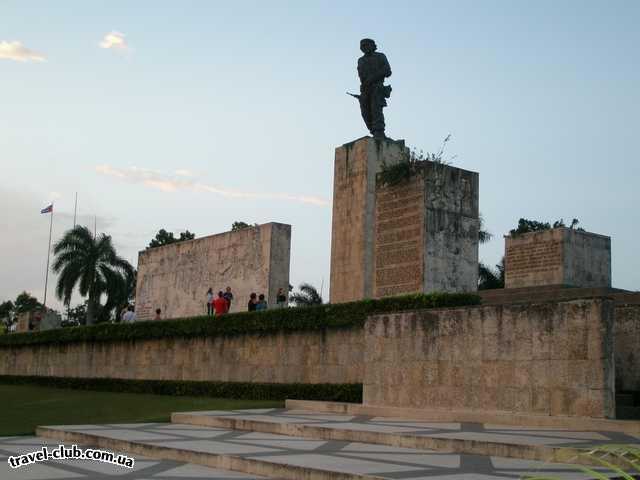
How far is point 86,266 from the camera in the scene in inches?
1377

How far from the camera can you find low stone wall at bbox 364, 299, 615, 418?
7.95 meters

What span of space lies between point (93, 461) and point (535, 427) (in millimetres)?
4495

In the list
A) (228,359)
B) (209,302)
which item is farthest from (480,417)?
(209,302)

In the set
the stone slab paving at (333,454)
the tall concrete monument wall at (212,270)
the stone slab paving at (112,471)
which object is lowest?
the stone slab paving at (112,471)

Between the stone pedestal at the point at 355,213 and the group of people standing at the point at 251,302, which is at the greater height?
the stone pedestal at the point at 355,213

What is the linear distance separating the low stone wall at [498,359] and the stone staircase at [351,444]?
0.45m

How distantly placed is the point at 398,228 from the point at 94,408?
19.2 ft

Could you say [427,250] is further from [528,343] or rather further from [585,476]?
[585,476]

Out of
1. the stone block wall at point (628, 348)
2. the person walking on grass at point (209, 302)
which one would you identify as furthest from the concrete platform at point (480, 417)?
the person walking on grass at point (209, 302)

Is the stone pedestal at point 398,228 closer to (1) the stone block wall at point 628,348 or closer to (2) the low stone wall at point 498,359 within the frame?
(2) the low stone wall at point 498,359

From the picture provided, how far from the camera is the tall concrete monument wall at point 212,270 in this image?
19672 mm

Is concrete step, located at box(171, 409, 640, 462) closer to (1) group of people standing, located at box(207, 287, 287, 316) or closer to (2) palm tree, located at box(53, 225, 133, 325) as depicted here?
(1) group of people standing, located at box(207, 287, 287, 316)

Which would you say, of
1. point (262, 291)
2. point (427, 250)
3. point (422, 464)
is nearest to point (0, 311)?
point (262, 291)

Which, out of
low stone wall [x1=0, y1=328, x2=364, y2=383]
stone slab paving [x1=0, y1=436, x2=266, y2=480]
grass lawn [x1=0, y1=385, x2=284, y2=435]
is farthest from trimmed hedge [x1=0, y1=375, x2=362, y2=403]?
stone slab paving [x1=0, y1=436, x2=266, y2=480]
